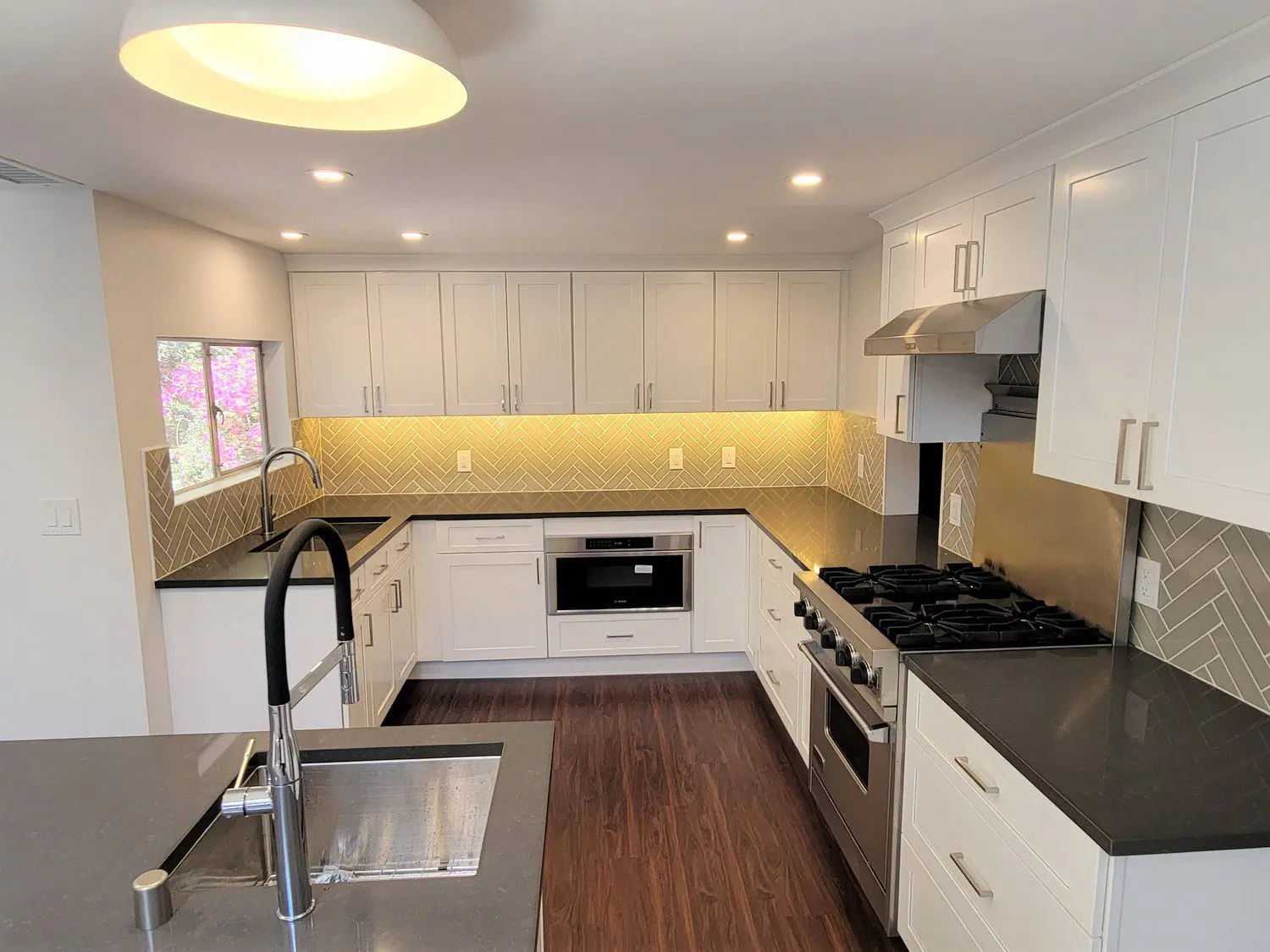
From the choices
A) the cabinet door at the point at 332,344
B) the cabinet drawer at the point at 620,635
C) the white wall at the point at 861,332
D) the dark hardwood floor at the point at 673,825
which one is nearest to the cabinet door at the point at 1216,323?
the dark hardwood floor at the point at 673,825

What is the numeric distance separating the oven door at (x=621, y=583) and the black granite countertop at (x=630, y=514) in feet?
0.86

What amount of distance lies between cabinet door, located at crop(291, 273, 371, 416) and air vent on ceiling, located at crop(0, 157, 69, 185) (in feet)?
5.35

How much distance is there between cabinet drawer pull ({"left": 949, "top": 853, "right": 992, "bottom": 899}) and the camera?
1.63 m

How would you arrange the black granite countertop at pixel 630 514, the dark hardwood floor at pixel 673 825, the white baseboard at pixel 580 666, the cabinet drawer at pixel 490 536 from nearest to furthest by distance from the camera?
the dark hardwood floor at pixel 673 825 < the black granite countertop at pixel 630 514 < the cabinet drawer at pixel 490 536 < the white baseboard at pixel 580 666

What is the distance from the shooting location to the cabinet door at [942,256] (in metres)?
2.32

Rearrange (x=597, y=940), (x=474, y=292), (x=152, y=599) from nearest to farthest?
(x=597, y=940), (x=152, y=599), (x=474, y=292)

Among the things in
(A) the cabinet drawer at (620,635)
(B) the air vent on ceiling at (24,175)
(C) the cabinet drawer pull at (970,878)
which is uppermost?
(B) the air vent on ceiling at (24,175)

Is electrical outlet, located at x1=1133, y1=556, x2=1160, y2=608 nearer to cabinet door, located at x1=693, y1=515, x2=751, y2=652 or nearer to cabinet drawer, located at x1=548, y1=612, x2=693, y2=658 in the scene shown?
cabinet door, located at x1=693, y1=515, x2=751, y2=652

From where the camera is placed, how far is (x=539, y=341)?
4.08 metres

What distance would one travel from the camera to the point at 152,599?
8.91ft

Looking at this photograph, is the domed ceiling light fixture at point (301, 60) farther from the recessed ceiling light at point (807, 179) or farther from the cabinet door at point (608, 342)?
the cabinet door at point (608, 342)

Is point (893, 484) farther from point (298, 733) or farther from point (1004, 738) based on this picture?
point (298, 733)

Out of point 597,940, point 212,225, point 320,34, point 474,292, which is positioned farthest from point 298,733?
point 474,292

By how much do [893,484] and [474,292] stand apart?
238 cm
